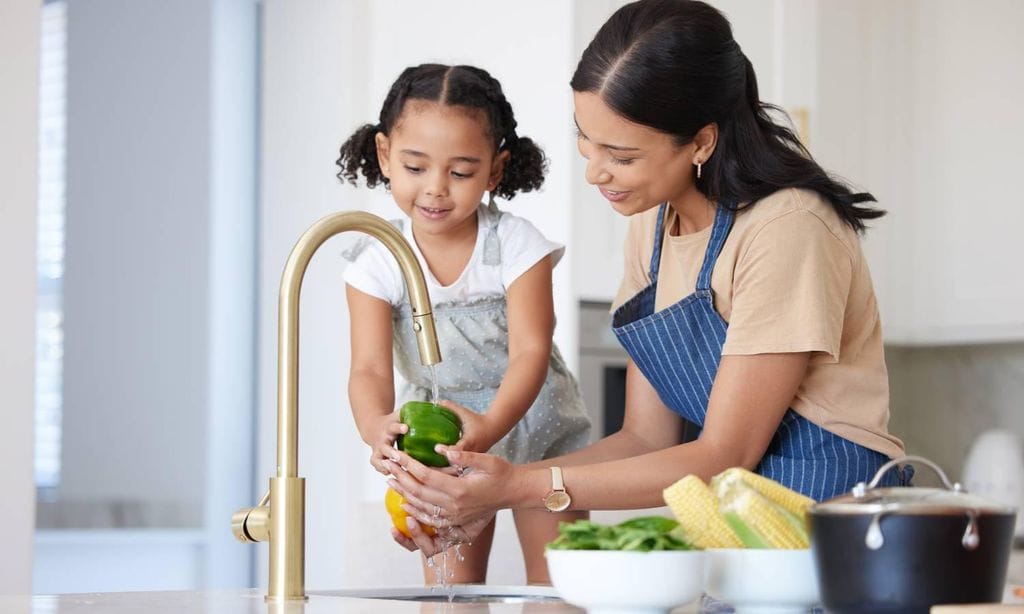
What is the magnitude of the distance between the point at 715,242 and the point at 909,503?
773 millimetres

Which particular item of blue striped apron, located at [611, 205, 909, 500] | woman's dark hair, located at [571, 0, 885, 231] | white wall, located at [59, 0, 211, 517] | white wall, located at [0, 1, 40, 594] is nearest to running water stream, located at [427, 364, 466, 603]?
blue striped apron, located at [611, 205, 909, 500]

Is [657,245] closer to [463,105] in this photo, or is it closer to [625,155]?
[625,155]

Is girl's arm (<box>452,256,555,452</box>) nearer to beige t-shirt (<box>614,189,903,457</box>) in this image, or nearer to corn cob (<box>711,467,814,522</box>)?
beige t-shirt (<box>614,189,903,457</box>)

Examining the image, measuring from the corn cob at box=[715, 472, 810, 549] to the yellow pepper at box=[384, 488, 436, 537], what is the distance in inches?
24.5

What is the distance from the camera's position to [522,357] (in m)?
1.79

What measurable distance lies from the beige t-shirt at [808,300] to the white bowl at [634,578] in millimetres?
604

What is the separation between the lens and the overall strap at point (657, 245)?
173cm

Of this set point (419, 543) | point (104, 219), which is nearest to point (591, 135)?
point (419, 543)

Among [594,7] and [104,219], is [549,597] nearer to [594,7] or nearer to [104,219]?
[594,7]

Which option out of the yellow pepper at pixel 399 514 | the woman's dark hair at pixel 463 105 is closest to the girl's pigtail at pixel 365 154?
the woman's dark hair at pixel 463 105

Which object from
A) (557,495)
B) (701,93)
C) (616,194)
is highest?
(701,93)

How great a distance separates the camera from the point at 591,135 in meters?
1.55

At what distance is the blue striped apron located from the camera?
1570 mm

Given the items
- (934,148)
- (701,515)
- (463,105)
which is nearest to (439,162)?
(463,105)
